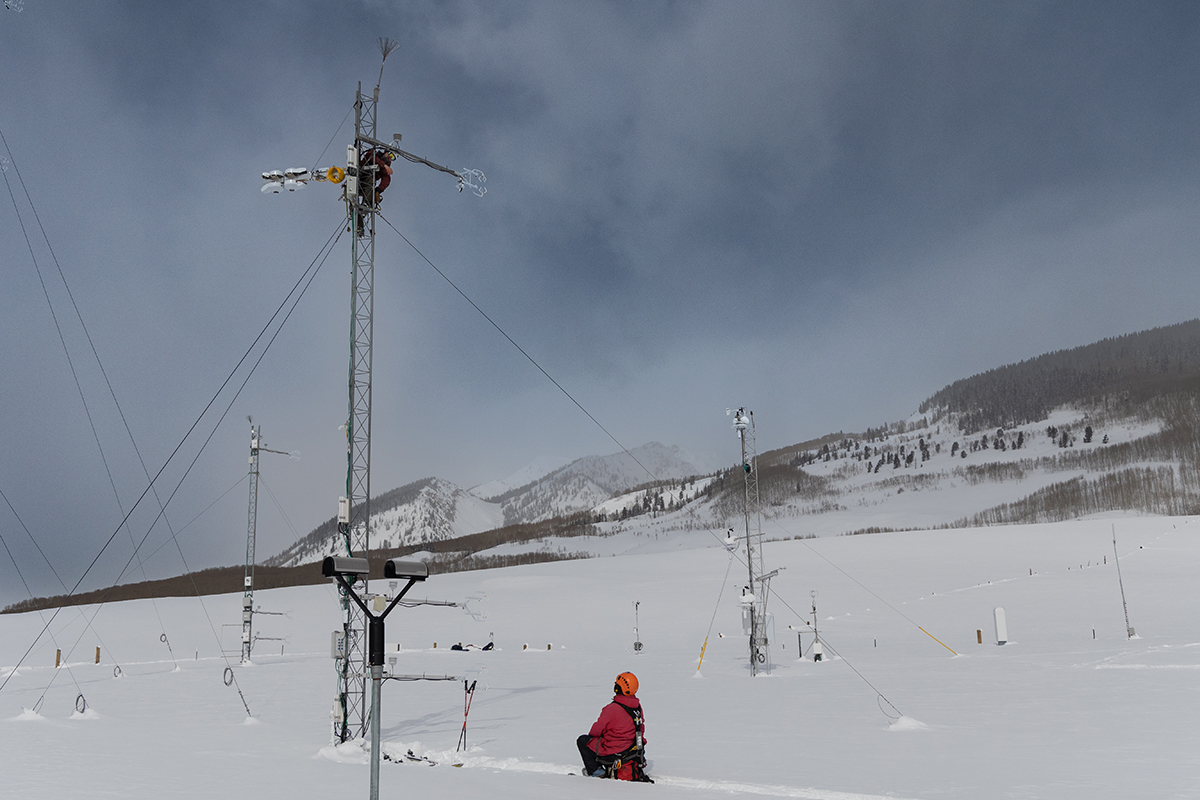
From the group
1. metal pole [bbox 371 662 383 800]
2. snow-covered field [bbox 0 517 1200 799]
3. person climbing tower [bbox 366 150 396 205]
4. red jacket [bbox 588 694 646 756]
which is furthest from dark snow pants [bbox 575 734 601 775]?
person climbing tower [bbox 366 150 396 205]

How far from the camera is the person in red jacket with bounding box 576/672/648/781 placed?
37.6 feet

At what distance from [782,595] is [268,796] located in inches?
2295

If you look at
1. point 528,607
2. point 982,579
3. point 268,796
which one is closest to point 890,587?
point 982,579

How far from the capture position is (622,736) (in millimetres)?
11492

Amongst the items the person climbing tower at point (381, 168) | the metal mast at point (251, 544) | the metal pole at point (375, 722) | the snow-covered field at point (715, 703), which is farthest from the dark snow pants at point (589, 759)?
the metal mast at point (251, 544)

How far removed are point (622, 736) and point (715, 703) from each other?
11.1 m

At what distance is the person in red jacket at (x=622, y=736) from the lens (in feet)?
37.6

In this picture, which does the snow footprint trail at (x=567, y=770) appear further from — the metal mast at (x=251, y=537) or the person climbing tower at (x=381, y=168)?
the metal mast at (x=251, y=537)

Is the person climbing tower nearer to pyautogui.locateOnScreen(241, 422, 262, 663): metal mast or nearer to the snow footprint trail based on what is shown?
the snow footprint trail

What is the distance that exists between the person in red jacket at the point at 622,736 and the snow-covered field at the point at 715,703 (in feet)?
1.34

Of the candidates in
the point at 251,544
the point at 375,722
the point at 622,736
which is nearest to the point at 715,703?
the point at 622,736

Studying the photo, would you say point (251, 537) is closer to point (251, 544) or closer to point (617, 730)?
point (251, 544)

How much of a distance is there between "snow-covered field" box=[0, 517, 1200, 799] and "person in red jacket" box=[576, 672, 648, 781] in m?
0.41

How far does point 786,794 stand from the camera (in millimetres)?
10461
